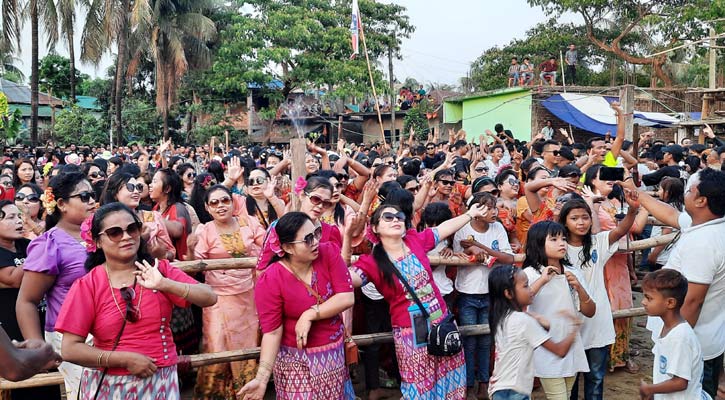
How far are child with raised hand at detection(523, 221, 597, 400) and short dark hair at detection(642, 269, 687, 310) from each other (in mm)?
565

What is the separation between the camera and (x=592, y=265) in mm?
4348

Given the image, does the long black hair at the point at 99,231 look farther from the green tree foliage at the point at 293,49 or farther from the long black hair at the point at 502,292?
the green tree foliage at the point at 293,49

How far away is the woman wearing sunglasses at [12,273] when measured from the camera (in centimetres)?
375

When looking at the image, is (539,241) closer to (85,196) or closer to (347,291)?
(347,291)

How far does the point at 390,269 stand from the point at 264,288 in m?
0.80

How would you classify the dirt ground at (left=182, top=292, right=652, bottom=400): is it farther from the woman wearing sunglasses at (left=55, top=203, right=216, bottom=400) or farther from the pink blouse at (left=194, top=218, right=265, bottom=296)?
the woman wearing sunglasses at (left=55, top=203, right=216, bottom=400)

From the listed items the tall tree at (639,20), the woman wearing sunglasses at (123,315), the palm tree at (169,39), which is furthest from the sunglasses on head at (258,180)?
the palm tree at (169,39)

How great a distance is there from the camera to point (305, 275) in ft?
11.5

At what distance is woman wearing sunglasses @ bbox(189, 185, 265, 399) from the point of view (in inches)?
178

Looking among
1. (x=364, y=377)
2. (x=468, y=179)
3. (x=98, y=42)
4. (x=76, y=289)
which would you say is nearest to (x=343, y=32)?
(x=98, y=42)

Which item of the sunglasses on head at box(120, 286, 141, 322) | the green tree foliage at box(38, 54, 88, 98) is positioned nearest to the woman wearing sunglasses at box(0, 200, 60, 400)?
the sunglasses on head at box(120, 286, 141, 322)

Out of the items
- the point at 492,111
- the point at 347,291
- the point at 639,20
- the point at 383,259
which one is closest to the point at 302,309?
the point at 347,291

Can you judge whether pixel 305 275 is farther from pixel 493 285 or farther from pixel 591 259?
pixel 591 259

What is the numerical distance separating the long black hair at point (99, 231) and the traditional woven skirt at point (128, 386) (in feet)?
1.70
